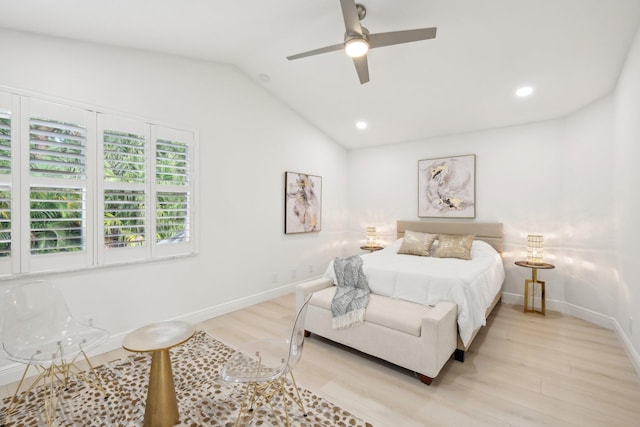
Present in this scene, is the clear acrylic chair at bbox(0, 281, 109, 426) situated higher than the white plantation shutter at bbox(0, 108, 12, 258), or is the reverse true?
the white plantation shutter at bbox(0, 108, 12, 258)

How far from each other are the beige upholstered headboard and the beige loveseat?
2.18 meters

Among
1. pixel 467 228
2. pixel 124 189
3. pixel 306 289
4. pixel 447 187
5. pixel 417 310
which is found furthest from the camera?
pixel 447 187

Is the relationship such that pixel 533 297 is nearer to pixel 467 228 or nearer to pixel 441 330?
pixel 467 228

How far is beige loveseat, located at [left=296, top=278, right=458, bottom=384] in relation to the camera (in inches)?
88.6

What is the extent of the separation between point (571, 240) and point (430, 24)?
10.6 ft

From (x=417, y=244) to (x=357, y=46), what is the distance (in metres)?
2.87

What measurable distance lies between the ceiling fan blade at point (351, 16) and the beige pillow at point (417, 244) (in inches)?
116

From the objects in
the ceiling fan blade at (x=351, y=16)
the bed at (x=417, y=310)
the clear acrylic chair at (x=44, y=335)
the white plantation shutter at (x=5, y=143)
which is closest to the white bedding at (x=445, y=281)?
the bed at (x=417, y=310)

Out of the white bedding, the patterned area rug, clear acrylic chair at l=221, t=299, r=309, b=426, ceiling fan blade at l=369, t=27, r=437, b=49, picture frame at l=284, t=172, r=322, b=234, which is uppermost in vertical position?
ceiling fan blade at l=369, t=27, r=437, b=49

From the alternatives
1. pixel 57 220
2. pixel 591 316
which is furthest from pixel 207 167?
pixel 591 316

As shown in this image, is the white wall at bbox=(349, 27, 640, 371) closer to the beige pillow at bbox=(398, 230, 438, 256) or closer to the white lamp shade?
the white lamp shade

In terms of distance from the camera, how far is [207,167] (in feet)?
11.9

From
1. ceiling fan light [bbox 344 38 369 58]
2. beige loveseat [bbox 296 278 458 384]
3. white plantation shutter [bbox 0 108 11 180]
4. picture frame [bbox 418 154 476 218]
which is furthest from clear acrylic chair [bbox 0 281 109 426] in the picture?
picture frame [bbox 418 154 476 218]

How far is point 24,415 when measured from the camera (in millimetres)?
1930
